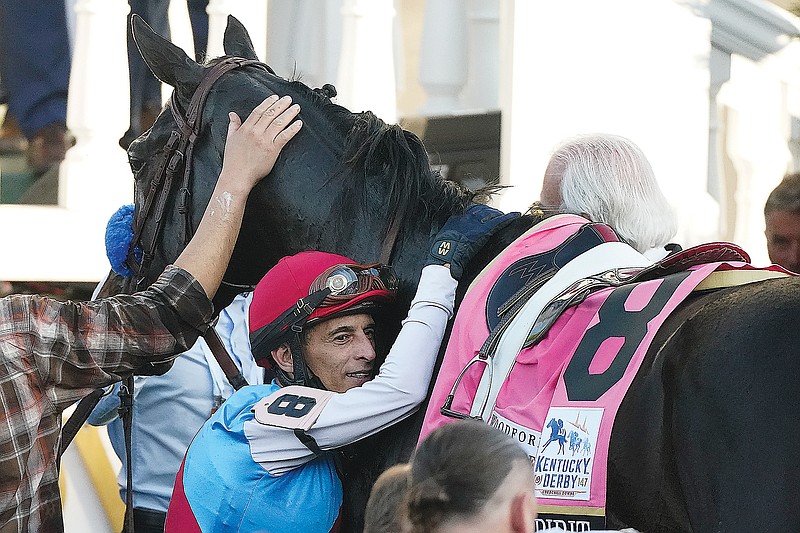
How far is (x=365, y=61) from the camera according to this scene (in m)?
6.10

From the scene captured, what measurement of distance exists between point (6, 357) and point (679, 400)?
3.95ft

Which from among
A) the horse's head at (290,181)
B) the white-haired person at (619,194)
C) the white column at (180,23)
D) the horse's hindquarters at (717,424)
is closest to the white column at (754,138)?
the white column at (180,23)

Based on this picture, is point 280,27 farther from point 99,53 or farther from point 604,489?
point 604,489

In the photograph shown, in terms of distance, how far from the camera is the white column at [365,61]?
6.09 m

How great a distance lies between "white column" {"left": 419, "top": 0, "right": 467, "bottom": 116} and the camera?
6156mm

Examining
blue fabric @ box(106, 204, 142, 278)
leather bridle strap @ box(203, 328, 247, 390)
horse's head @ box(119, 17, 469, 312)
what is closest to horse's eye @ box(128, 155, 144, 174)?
horse's head @ box(119, 17, 469, 312)

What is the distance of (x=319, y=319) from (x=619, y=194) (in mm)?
752

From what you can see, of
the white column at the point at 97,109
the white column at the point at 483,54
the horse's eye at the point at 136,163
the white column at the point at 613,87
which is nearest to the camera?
the horse's eye at the point at 136,163

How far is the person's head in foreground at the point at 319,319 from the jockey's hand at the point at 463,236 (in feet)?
0.48

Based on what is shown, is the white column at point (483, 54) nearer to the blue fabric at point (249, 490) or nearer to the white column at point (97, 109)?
the white column at point (97, 109)

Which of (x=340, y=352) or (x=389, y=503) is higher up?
(x=340, y=352)

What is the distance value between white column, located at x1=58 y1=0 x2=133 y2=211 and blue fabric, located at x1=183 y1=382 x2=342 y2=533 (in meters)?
3.72

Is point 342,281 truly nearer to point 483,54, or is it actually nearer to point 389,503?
point 389,503

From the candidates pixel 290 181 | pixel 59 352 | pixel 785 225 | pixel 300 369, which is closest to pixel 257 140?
pixel 290 181
